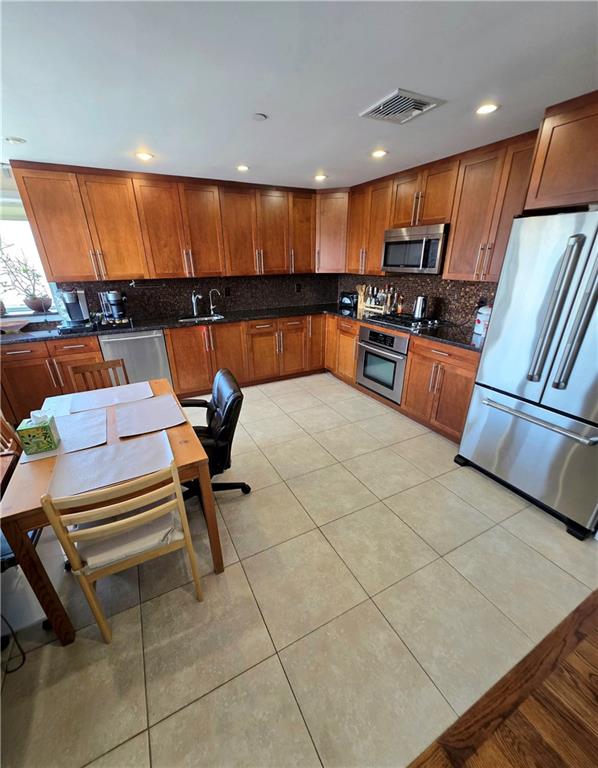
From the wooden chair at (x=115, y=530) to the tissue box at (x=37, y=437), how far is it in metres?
0.35

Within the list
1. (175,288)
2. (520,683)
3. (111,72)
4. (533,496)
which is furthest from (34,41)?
(533,496)

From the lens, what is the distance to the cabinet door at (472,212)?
2.44 meters

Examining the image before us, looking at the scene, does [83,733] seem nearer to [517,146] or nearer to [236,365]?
[236,365]

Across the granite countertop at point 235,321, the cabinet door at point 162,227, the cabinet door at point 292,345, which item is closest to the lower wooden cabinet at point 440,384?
the granite countertop at point 235,321

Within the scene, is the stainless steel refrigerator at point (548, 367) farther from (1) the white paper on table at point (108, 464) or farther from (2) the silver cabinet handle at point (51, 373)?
(2) the silver cabinet handle at point (51, 373)

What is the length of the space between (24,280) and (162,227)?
1.57m

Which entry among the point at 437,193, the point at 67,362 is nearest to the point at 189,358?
the point at 67,362

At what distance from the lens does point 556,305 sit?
5.79ft

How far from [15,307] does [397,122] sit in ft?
13.4

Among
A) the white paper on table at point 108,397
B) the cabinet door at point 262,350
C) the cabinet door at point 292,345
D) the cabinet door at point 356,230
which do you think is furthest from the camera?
the cabinet door at point 292,345

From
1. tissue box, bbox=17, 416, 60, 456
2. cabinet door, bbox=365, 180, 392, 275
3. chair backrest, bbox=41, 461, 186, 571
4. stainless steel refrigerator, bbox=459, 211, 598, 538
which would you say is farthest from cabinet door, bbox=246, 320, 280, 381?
A: chair backrest, bbox=41, 461, 186, 571

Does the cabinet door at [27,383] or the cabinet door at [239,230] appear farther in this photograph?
the cabinet door at [239,230]

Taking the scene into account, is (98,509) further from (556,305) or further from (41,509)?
(556,305)

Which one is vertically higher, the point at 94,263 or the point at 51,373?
the point at 94,263
